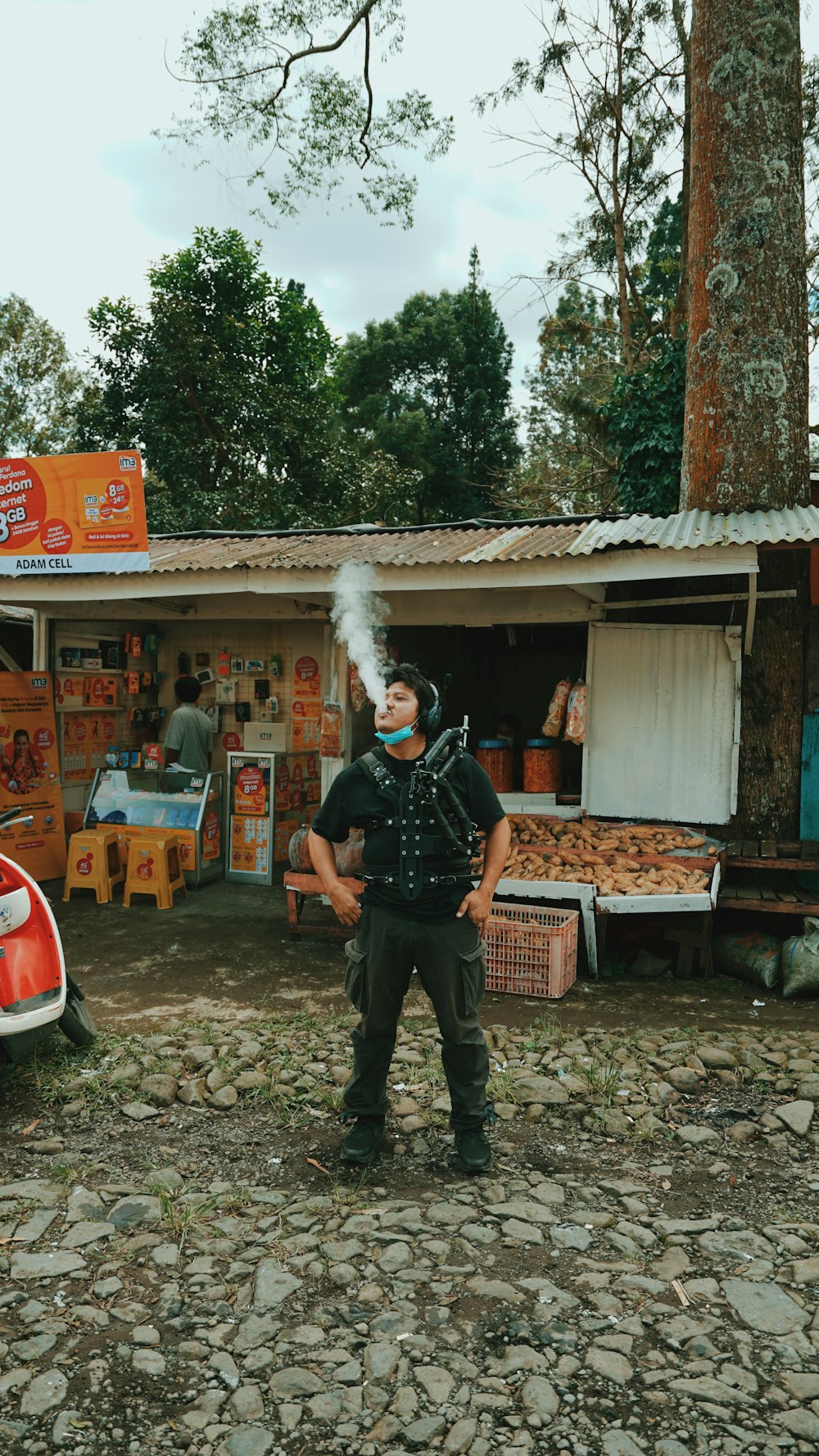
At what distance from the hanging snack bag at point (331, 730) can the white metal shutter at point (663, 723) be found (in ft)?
7.52

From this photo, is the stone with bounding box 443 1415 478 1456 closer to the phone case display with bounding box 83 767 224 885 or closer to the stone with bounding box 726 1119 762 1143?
the stone with bounding box 726 1119 762 1143

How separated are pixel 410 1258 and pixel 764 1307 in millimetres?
1219

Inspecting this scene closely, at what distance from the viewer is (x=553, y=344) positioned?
63.9ft

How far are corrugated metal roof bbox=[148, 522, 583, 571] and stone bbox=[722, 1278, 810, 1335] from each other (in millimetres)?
4654

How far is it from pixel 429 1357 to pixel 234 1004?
3681 mm

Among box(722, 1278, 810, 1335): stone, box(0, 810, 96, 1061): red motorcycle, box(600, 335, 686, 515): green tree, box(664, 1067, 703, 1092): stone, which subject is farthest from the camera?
box(600, 335, 686, 515): green tree

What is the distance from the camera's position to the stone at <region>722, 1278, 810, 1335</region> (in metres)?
3.17

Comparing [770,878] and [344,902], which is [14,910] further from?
[770,878]

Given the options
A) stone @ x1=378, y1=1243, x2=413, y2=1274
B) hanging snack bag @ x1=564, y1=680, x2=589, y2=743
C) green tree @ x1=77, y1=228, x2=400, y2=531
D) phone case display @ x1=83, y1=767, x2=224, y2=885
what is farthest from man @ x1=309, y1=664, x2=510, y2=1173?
green tree @ x1=77, y1=228, x2=400, y2=531

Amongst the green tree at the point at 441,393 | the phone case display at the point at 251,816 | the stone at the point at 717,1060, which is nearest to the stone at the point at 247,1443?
the stone at the point at 717,1060

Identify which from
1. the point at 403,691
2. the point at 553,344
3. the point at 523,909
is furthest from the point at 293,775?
the point at 553,344

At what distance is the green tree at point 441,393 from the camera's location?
100 feet

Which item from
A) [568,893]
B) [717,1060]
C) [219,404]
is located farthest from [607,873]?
[219,404]

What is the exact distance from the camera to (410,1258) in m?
3.56
